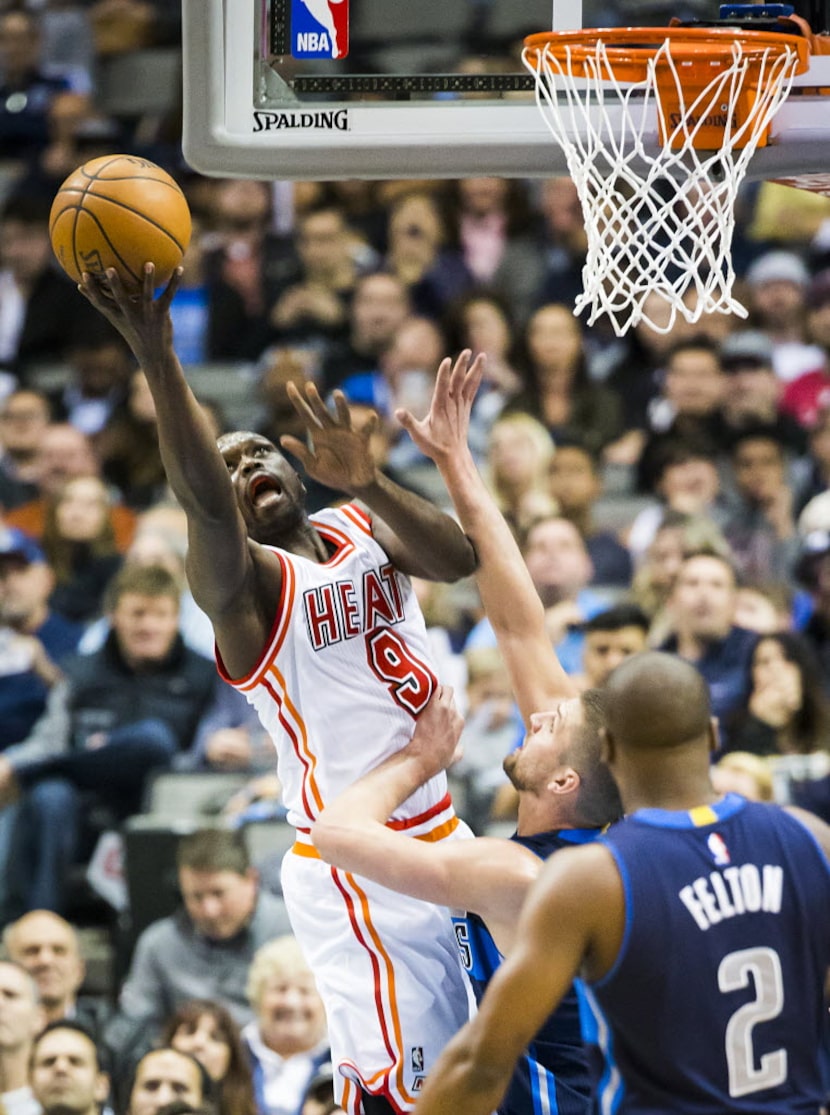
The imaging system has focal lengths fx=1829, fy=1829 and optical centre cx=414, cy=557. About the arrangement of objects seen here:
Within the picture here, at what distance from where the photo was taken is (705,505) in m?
8.81

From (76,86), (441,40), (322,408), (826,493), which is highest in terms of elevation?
(76,86)

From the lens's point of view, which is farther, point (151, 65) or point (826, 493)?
point (151, 65)

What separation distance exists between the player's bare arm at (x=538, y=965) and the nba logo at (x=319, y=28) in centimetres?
284

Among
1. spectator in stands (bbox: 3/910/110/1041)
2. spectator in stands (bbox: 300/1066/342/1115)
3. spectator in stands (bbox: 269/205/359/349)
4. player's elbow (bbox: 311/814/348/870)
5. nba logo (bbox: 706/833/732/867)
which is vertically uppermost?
spectator in stands (bbox: 269/205/359/349)

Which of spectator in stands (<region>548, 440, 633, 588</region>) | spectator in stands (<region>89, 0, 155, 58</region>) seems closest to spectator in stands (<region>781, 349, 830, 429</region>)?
spectator in stands (<region>548, 440, 633, 588</region>)

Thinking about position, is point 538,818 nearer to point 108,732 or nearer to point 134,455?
point 108,732

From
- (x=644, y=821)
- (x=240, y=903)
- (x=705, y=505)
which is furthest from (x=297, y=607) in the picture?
(x=705, y=505)

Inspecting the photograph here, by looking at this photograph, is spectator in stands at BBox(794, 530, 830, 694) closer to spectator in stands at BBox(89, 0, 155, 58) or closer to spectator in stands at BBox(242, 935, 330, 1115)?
spectator in stands at BBox(242, 935, 330, 1115)

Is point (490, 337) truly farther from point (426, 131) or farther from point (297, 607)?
point (297, 607)

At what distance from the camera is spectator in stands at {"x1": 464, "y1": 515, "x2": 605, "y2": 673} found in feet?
26.7

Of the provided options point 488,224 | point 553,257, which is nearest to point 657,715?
point 553,257

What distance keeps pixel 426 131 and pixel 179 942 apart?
3.48 meters

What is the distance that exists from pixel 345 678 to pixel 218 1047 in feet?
9.00

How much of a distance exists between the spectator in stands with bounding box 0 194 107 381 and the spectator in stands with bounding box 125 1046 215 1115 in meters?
4.71
